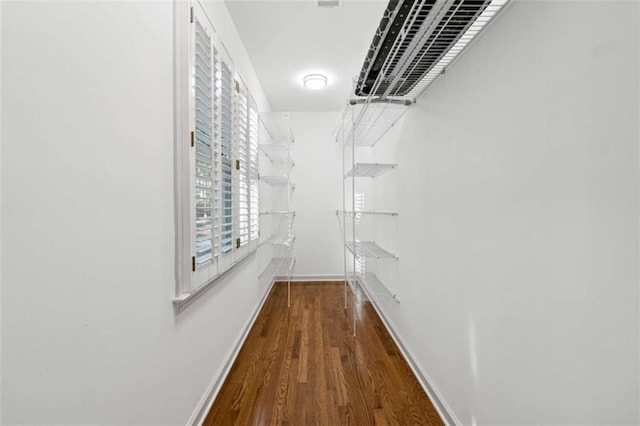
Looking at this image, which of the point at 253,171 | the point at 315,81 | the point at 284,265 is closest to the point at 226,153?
the point at 253,171

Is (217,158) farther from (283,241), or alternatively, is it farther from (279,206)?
(279,206)

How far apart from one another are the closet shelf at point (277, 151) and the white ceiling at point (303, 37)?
72 cm

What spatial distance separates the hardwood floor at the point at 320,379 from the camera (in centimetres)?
144

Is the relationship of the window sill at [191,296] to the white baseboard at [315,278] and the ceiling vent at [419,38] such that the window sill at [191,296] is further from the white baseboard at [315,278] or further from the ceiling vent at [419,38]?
the white baseboard at [315,278]

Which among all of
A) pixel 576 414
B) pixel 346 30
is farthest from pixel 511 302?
pixel 346 30

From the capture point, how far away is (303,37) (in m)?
2.12

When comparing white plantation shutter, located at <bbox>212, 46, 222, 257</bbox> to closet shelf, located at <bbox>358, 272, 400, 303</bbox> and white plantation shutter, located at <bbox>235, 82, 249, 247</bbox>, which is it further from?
closet shelf, located at <bbox>358, 272, 400, 303</bbox>

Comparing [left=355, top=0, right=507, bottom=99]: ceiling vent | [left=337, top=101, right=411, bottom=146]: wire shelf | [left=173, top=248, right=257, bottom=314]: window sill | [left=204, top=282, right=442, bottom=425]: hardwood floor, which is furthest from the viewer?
[left=337, top=101, right=411, bottom=146]: wire shelf

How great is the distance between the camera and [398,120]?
2.17m

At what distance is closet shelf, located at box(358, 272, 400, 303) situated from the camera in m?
2.30

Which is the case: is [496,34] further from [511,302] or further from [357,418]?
[357,418]

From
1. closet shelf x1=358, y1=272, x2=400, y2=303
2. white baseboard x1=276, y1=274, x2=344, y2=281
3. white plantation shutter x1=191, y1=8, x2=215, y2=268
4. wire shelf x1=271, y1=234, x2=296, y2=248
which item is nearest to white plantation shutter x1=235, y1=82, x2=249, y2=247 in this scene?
white plantation shutter x1=191, y1=8, x2=215, y2=268

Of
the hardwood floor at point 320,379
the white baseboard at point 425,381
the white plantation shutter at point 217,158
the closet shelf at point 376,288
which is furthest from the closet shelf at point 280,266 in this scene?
the white plantation shutter at point 217,158

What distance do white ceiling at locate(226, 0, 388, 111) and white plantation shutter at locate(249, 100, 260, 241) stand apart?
497 millimetres
